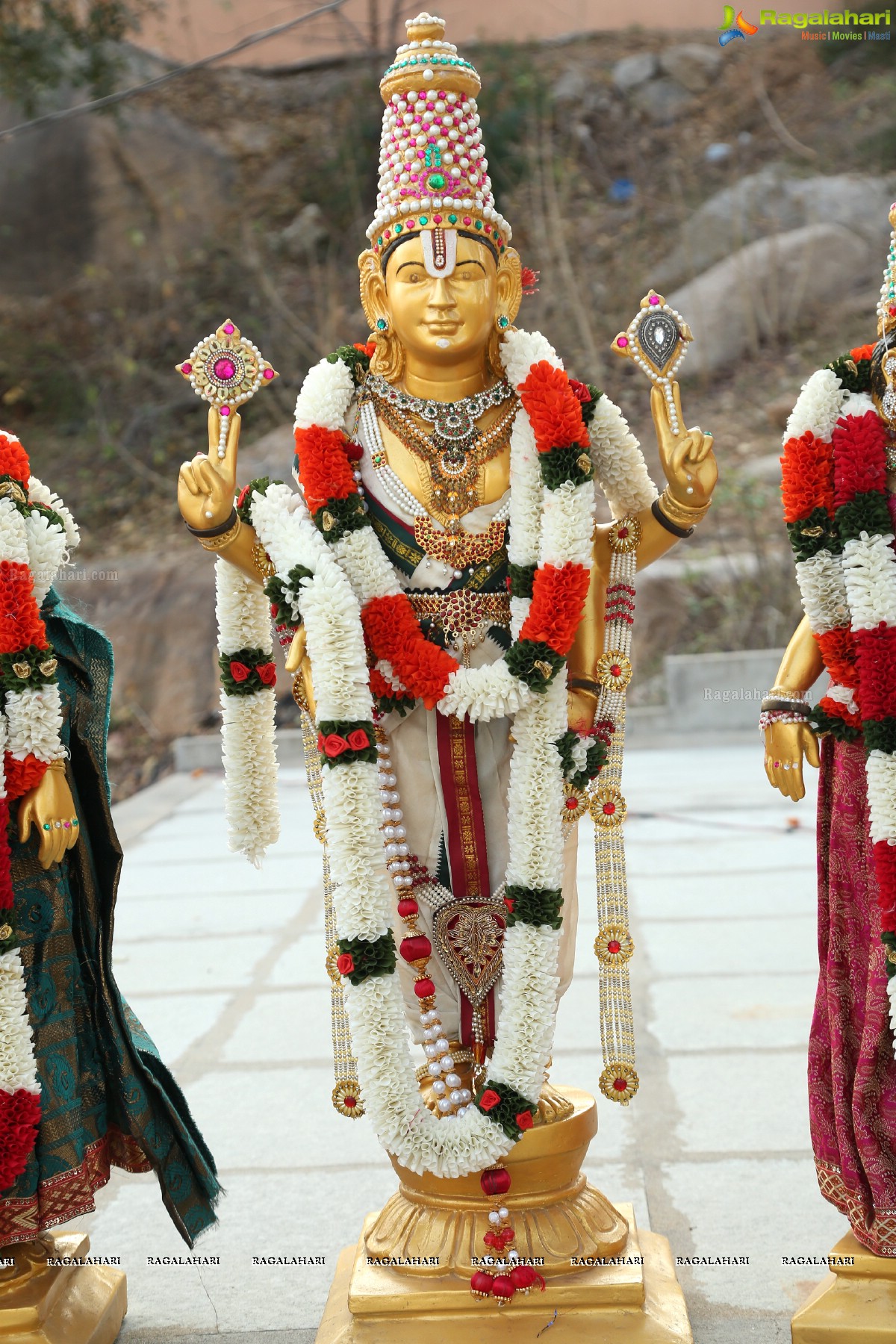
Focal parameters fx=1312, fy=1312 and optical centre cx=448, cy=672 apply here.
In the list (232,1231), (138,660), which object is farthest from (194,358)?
(138,660)

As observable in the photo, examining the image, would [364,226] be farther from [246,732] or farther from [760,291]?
[246,732]

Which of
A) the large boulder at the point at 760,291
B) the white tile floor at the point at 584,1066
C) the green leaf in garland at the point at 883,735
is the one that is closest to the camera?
the green leaf in garland at the point at 883,735

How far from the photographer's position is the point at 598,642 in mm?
2463

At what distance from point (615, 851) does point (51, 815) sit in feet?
3.41

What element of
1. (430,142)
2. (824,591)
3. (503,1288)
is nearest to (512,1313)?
(503,1288)

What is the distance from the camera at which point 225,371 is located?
232cm

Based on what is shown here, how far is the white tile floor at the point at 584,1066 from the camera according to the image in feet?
9.04

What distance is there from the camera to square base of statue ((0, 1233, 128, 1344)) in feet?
7.64

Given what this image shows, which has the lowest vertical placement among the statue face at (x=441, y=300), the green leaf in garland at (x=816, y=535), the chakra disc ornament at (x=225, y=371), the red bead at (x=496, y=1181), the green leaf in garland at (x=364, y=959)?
the red bead at (x=496, y=1181)

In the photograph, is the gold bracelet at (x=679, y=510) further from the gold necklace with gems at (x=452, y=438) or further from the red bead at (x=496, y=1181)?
the red bead at (x=496, y=1181)

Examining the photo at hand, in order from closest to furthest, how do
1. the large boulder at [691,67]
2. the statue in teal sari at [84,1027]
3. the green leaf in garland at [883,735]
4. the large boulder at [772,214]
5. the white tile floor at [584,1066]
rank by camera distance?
the green leaf in garland at [883,735] → the statue in teal sari at [84,1027] → the white tile floor at [584,1066] → the large boulder at [772,214] → the large boulder at [691,67]

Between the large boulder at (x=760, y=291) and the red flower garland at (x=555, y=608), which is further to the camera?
the large boulder at (x=760, y=291)

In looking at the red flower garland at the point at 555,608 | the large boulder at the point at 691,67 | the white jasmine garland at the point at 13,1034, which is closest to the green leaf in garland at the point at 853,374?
the red flower garland at the point at 555,608

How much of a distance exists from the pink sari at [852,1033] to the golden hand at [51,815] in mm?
1348
